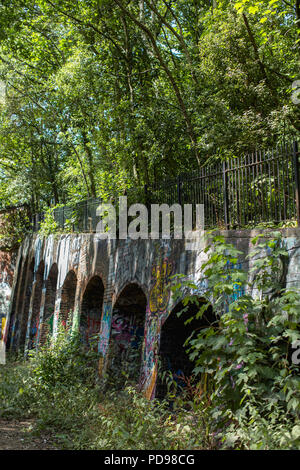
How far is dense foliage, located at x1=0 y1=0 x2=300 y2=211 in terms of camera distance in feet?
34.9

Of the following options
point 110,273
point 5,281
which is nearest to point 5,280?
point 5,281

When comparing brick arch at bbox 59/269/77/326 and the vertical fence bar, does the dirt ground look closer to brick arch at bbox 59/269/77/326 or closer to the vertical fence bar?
the vertical fence bar

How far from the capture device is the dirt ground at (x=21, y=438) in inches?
280

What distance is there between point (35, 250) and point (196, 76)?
34.4 ft

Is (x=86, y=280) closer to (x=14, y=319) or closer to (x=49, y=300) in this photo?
(x=49, y=300)

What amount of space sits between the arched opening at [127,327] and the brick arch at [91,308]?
208 cm

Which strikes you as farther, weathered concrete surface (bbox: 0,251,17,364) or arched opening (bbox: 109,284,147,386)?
weathered concrete surface (bbox: 0,251,17,364)

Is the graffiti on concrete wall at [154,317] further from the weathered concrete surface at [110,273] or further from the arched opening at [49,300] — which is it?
the arched opening at [49,300]

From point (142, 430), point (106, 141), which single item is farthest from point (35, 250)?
point (142, 430)

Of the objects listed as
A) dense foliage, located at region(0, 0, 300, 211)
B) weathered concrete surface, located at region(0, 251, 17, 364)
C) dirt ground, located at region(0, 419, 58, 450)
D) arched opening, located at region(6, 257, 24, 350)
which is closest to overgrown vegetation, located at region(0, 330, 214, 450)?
dirt ground, located at region(0, 419, 58, 450)

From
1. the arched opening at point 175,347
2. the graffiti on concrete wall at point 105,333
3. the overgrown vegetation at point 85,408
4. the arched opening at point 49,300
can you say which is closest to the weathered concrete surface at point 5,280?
the arched opening at point 49,300

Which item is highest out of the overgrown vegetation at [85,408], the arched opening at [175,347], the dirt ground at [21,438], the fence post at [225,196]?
the fence post at [225,196]

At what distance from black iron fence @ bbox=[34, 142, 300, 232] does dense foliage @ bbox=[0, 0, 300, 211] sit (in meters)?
1.77

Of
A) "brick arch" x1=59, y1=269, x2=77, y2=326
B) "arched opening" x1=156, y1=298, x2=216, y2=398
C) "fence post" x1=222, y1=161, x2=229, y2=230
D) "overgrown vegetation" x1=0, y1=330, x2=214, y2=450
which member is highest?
"fence post" x1=222, y1=161, x2=229, y2=230
